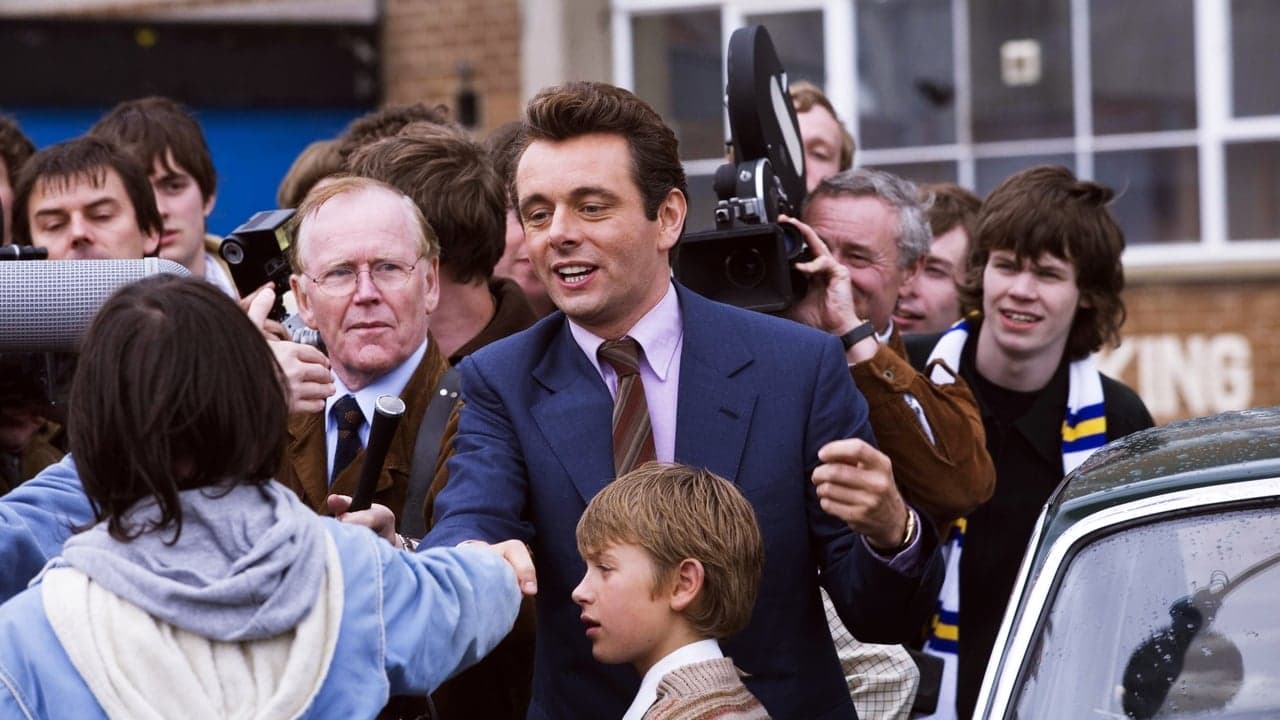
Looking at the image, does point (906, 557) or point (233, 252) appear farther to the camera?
point (233, 252)

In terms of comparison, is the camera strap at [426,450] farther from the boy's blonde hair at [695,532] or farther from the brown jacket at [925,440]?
the brown jacket at [925,440]

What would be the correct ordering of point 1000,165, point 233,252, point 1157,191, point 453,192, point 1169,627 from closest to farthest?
point 1169,627 → point 233,252 → point 453,192 → point 1157,191 → point 1000,165

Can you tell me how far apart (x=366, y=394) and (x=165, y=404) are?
1300 millimetres

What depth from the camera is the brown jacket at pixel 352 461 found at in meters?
3.73

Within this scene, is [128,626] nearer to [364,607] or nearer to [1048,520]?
[364,607]

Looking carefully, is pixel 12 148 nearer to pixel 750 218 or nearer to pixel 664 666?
pixel 750 218

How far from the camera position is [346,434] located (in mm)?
3787

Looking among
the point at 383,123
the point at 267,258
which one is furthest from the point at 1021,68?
the point at 267,258

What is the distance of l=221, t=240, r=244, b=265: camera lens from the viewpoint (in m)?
3.95

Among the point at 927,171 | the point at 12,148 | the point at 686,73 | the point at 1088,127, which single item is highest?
the point at 686,73

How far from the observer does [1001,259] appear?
5078mm

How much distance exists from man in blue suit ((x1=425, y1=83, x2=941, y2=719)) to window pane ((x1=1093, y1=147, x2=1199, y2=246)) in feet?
24.2

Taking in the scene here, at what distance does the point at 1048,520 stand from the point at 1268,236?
7671 mm

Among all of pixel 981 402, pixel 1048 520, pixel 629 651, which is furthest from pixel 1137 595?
pixel 981 402
